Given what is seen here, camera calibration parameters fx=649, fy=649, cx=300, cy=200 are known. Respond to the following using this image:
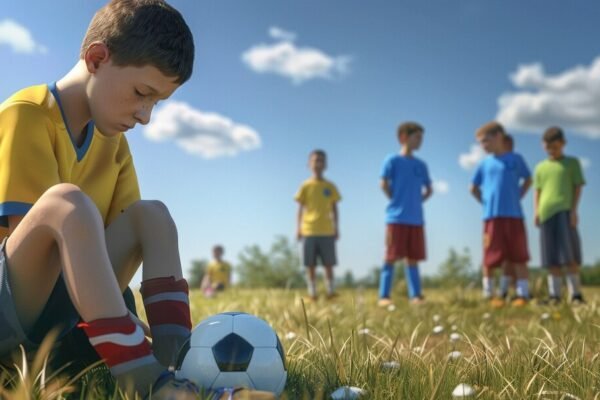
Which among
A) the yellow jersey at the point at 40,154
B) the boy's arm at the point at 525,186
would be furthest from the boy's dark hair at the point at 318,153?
Answer: the yellow jersey at the point at 40,154

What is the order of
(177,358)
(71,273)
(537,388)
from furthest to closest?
(537,388), (177,358), (71,273)

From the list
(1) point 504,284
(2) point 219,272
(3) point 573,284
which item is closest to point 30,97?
(1) point 504,284

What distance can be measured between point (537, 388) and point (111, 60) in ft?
6.44

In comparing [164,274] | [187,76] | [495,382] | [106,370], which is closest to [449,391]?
[495,382]

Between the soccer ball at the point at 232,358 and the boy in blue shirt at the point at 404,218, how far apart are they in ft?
19.8

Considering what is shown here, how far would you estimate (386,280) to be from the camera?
8.22 m

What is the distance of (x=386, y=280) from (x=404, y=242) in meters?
0.53

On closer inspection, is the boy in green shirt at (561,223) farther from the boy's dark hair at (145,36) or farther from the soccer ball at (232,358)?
the boy's dark hair at (145,36)

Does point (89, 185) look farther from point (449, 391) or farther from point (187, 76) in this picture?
point (449, 391)

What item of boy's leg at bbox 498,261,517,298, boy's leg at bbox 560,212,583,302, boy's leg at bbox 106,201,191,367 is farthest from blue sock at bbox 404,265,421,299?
boy's leg at bbox 106,201,191,367

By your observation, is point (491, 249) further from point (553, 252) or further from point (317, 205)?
point (317, 205)

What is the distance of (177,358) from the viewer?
224 cm

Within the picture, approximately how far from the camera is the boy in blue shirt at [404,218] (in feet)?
26.9

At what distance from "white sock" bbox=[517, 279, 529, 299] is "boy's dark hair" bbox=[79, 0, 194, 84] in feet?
21.9
